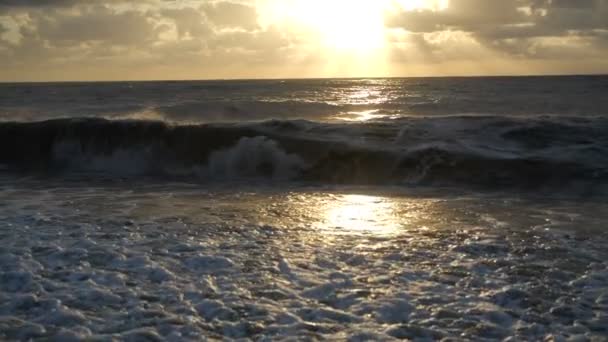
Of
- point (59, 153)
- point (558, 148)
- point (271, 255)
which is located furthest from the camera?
point (59, 153)

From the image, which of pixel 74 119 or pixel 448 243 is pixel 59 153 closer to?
pixel 74 119

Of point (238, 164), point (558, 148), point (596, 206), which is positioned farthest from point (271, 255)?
point (558, 148)

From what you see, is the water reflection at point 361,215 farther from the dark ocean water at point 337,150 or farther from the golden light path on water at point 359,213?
the dark ocean water at point 337,150

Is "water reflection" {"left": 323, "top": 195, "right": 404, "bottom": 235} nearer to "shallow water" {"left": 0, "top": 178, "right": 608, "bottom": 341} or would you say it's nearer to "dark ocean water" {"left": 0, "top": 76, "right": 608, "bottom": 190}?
"shallow water" {"left": 0, "top": 178, "right": 608, "bottom": 341}

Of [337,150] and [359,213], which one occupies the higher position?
[337,150]

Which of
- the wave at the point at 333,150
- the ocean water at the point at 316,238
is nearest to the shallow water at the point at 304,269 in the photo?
the ocean water at the point at 316,238

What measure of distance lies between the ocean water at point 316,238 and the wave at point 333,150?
8 centimetres

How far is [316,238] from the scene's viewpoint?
804 cm

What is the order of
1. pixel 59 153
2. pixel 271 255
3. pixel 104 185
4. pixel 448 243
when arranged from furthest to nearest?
1. pixel 59 153
2. pixel 104 185
3. pixel 448 243
4. pixel 271 255

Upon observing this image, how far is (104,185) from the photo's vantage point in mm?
13469

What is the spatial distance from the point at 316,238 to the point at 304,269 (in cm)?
135

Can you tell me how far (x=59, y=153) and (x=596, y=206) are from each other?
15297mm

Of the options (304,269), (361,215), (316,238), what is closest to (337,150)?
(361,215)

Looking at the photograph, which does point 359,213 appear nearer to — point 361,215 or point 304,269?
point 361,215
